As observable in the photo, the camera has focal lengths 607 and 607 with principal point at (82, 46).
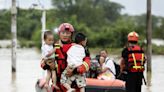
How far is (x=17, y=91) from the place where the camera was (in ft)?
57.5

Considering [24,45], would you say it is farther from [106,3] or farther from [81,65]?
[81,65]

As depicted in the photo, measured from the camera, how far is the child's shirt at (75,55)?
7993 millimetres

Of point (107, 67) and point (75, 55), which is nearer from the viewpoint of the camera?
point (75, 55)

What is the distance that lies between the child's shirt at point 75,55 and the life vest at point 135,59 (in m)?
2.29

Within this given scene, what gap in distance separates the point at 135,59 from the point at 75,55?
2477 millimetres

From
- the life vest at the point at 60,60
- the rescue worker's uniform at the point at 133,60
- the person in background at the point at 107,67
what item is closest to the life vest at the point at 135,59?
the rescue worker's uniform at the point at 133,60

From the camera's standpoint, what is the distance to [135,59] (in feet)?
33.9

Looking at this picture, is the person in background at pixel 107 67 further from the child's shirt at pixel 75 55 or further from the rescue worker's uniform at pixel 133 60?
the child's shirt at pixel 75 55

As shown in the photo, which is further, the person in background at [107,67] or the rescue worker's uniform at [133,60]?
the person in background at [107,67]

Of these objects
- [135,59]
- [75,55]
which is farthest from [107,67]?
[75,55]

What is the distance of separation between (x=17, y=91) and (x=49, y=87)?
31.3ft

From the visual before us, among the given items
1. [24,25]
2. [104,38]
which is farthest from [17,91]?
[24,25]

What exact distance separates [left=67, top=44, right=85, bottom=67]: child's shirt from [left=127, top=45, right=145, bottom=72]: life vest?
7.52ft

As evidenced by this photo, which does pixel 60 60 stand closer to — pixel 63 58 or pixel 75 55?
pixel 63 58
